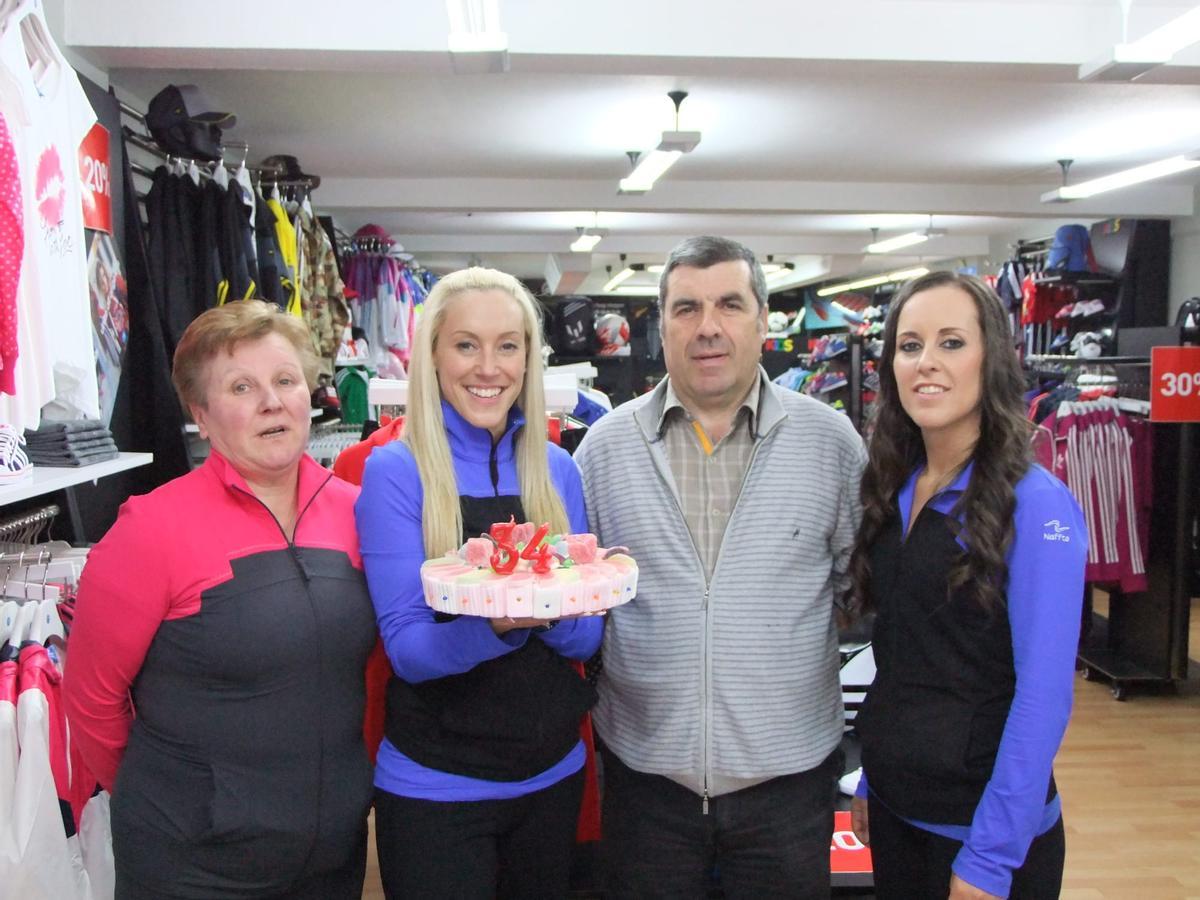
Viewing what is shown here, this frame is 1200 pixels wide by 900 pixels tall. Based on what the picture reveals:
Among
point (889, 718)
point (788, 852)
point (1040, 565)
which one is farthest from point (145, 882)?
point (1040, 565)

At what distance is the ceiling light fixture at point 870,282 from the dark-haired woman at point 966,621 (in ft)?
48.0

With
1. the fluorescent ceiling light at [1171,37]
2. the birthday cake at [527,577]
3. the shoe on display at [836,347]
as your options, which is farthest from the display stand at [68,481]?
the shoe on display at [836,347]

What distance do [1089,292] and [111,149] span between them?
8.75m

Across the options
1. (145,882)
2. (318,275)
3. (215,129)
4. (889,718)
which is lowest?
(145,882)

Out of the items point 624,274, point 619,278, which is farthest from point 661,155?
point 619,278

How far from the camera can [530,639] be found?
171 cm

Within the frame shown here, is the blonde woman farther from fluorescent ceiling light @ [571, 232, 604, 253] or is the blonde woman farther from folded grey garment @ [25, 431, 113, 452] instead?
fluorescent ceiling light @ [571, 232, 604, 253]

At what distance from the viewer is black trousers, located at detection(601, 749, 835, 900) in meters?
1.86

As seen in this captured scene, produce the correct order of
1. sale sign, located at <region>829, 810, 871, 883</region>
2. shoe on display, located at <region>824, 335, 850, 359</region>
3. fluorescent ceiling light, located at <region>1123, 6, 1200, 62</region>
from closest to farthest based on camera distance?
1. sale sign, located at <region>829, 810, 871, 883</region>
2. fluorescent ceiling light, located at <region>1123, 6, 1200, 62</region>
3. shoe on display, located at <region>824, 335, 850, 359</region>

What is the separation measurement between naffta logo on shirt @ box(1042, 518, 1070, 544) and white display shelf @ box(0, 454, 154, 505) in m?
2.06

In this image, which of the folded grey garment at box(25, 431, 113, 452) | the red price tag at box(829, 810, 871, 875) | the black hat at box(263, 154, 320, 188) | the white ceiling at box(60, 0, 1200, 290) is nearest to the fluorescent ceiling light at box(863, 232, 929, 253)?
the white ceiling at box(60, 0, 1200, 290)

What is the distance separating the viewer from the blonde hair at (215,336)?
1.71 metres

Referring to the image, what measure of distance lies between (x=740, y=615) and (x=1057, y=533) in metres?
0.58

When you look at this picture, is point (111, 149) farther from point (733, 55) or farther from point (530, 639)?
point (530, 639)
